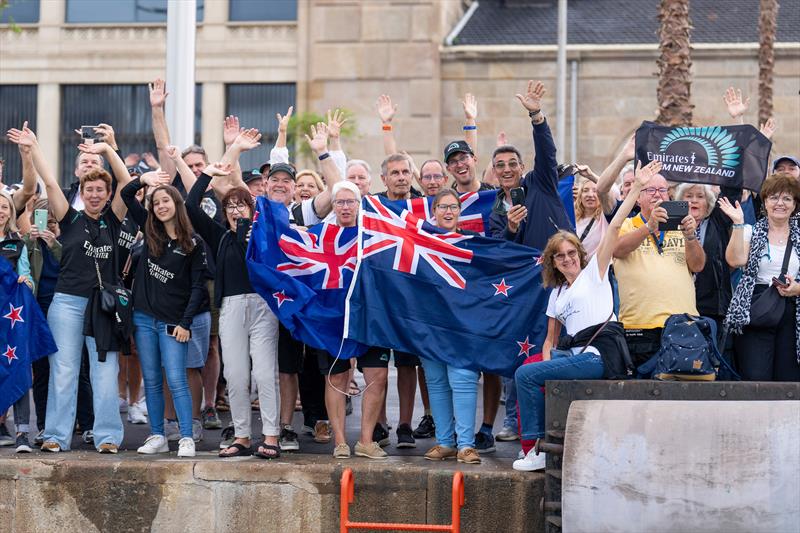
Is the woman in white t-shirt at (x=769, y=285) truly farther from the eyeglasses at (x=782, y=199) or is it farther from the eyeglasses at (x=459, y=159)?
the eyeglasses at (x=459, y=159)

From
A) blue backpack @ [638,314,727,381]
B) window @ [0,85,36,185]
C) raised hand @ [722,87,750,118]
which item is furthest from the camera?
window @ [0,85,36,185]

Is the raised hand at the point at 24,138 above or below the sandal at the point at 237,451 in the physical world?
above

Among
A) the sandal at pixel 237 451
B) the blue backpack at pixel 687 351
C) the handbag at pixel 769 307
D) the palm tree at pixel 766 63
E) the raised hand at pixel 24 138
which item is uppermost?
the palm tree at pixel 766 63

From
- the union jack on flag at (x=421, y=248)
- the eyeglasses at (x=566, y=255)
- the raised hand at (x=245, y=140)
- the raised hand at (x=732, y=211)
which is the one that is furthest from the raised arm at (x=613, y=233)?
the raised hand at (x=245, y=140)

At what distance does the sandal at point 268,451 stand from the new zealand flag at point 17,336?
1.79 meters

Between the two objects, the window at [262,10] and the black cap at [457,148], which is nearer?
the black cap at [457,148]

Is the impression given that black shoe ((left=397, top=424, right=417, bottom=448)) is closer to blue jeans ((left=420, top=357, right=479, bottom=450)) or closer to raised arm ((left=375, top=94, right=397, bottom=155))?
blue jeans ((left=420, top=357, right=479, bottom=450))

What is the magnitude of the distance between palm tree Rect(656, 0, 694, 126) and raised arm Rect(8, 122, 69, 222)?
9.42 m

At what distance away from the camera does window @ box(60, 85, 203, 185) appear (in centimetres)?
2941

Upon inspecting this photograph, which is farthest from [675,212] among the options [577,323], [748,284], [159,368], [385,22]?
[385,22]

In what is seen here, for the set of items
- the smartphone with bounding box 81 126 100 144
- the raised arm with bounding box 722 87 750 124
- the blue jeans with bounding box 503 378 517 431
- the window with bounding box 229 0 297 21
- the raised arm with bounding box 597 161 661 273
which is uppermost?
the window with bounding box 229 0 297 21

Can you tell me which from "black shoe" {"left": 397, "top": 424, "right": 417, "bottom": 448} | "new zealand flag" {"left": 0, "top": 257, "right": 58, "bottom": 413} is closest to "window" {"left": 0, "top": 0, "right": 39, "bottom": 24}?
"new zealand flag" {"left": 0, "top": 257, "right": 58, "bottom": 413}

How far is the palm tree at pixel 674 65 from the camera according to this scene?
56.5 ft

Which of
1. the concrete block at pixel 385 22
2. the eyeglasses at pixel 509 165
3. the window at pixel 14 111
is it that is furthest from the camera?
the window at pixel 14 111
